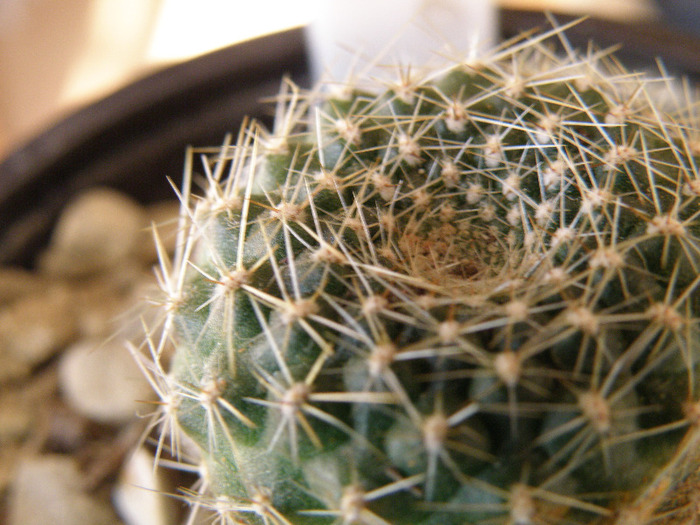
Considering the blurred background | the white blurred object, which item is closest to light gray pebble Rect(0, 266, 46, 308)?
the blurred background

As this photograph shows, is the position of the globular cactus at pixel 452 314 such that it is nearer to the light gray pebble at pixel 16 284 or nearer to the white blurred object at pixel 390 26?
the white blurred object at pixel 390 26

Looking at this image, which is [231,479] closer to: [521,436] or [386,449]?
[386,449]

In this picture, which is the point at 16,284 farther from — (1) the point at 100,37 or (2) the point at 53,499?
(1) the point at 100,37

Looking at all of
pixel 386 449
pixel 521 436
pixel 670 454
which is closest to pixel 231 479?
pixel 386 449

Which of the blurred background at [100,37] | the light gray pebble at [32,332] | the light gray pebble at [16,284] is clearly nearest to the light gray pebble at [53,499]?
the light gray pebble at [32,332]

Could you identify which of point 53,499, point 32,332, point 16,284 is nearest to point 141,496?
point 53,499

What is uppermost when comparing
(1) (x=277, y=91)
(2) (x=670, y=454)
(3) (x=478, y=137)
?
(1) (x=277, y=91)
